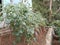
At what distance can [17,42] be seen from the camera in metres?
2.68

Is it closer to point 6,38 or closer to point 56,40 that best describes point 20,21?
point 6,38

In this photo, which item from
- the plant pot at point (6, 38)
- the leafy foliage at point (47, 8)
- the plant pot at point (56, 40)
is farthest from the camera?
the leafy foliage at point (47, 8)

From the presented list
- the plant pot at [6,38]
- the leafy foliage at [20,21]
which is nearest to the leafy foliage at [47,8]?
the plant pot at [6,38]

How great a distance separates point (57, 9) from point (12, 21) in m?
5.21

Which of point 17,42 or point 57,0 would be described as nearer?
point 17,42

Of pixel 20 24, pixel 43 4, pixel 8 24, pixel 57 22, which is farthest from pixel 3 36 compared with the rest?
pixel 43 4

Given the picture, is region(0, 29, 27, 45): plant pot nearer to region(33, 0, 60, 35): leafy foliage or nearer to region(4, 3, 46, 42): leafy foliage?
region(4, 3, 46, 42): leafy foliage

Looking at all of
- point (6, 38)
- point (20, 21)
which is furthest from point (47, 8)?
point (20, 21)

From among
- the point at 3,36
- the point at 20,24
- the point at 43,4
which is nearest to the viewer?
the point at 20,24

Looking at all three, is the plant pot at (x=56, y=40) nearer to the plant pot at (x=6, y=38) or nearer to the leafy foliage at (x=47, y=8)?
the leafy foliage at (x=47, y=8)

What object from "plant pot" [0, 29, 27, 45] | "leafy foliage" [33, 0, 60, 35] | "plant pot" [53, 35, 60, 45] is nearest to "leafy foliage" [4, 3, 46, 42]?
"plant pot" [0, 29, 27, 45]

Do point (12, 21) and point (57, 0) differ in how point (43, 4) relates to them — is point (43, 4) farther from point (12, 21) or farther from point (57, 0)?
point (12, 21)

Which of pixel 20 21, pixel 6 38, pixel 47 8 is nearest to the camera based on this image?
pixel 20 21

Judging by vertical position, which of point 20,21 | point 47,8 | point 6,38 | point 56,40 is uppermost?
point 20,21
